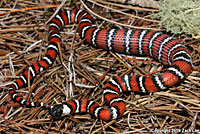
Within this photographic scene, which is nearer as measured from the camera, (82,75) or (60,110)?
(60,110)

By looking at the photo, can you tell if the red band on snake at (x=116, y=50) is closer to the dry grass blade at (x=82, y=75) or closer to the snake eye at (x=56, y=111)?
the snake eye at (x=56, y=111)

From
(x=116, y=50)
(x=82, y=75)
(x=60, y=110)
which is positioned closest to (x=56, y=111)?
(x=60, y=110)

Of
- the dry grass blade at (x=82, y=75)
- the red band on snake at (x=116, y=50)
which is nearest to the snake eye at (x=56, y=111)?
the red band on snake at (x=116, y=50)

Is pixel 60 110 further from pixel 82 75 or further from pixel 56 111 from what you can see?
pixel 82 75

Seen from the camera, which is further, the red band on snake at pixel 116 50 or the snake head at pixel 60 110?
the red band on snake at pixel 116 50

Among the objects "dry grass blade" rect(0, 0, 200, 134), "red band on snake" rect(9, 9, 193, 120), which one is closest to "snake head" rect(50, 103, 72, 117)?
"red band on snake" rect(9, 9, 193, 120)

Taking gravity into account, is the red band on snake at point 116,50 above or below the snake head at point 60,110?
above

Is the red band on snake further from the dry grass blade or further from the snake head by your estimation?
the dry grass blade
